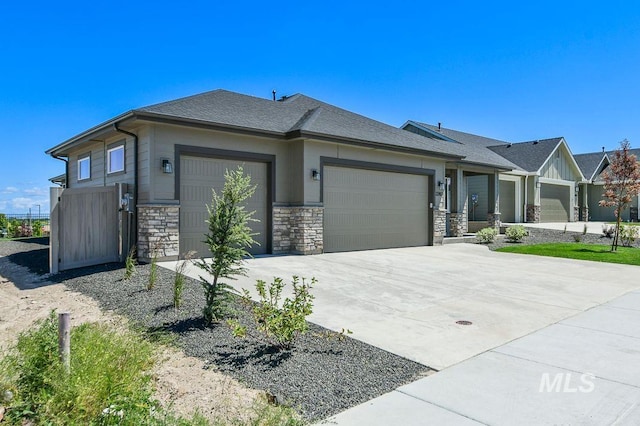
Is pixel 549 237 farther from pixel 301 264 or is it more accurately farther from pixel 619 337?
pixel 619 337

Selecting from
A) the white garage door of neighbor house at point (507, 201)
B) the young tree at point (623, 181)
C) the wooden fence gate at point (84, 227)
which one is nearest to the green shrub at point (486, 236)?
the young tree at point (623, 181)

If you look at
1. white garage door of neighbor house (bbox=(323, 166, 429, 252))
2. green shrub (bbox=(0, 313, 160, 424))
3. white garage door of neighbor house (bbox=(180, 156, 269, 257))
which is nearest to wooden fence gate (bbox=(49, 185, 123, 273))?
white garage door of neighbor house (bbox=(180, 156, 269, 257))

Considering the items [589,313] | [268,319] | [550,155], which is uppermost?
[550,155]

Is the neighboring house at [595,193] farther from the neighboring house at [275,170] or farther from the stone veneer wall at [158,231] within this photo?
the stone veneer wall at [158,231]

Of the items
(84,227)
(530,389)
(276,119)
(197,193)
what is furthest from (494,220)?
(530,389)

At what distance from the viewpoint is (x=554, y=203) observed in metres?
26.8

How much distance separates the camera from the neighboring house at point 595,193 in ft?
96.6

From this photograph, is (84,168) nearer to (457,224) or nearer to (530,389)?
(457,224)

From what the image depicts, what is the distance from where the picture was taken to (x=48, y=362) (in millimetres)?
3545

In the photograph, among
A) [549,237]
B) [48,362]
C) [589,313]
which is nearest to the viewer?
[48,362]

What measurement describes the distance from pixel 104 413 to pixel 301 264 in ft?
23.7

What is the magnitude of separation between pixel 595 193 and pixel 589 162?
2.47 meters

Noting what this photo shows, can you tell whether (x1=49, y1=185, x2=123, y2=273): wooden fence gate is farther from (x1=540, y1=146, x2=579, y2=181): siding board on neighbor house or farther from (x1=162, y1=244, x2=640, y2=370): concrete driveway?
(x1=540, y1=146, x2=579, y2=181): siding board on neighbor house

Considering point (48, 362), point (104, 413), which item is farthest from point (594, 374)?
point (48, 362)
